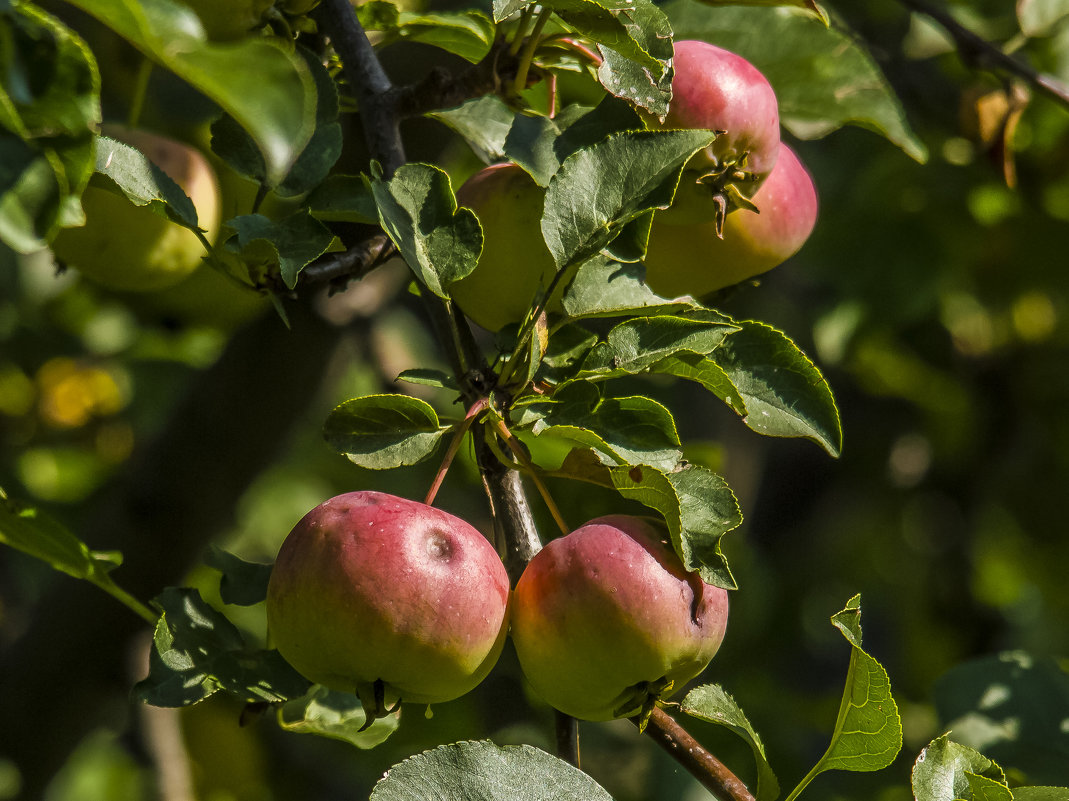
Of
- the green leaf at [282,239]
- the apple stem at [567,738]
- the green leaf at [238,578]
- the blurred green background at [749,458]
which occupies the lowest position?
the blurred green background at [749,458]

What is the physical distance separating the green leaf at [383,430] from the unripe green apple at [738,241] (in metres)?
0.24

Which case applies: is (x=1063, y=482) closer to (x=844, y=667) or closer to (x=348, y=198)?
(x=844, y=667)

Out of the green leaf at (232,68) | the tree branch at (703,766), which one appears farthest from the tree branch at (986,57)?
the green leaf at (232,68)

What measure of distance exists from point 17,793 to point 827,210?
145 cm

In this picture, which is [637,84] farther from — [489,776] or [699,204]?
[489,776]

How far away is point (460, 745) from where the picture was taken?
0.67 m

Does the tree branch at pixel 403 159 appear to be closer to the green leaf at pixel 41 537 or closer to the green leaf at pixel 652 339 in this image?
the green leaf at pixel 652 339

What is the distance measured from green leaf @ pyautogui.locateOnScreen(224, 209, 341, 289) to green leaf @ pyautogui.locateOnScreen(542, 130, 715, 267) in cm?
14

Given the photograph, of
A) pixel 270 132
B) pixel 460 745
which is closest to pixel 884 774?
pixel 460 745

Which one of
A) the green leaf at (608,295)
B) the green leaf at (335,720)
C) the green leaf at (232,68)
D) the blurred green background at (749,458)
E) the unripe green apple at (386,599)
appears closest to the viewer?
the green leaf at (232,68)

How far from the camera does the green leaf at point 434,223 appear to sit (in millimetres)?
686

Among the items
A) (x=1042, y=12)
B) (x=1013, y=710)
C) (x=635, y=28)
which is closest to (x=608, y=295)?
(x=635, y=28)

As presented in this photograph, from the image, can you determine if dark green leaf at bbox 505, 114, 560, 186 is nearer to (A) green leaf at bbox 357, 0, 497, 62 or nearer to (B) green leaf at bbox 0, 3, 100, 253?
(A) green leaf at bbox 357, 0, 497, 62

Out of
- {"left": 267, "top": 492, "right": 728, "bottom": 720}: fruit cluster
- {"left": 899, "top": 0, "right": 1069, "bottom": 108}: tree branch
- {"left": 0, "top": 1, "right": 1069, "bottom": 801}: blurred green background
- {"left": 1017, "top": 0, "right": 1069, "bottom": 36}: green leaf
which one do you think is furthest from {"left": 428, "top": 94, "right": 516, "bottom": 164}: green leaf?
{"left": 1017, "top": 0, "right": 1069, "bottom": 36}: green leaf
